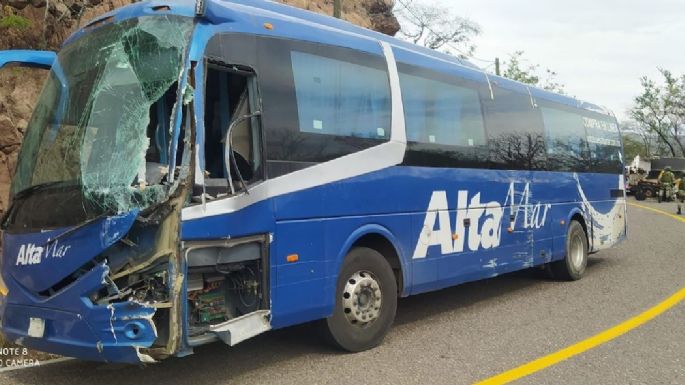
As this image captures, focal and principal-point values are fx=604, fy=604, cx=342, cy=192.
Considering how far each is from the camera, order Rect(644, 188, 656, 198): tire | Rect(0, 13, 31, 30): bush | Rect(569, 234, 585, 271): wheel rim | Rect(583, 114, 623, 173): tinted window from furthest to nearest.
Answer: Rect(644, 188, 656, 198): tire → Rect(0, 13, 31, 30): bush → Rect(583, 114, 623, 173): tinted window → Rect(569, 234, 585, 271): wheel rim

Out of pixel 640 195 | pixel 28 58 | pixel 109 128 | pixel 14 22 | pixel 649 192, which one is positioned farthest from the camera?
pixel 640 195

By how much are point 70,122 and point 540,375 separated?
14.8 feet

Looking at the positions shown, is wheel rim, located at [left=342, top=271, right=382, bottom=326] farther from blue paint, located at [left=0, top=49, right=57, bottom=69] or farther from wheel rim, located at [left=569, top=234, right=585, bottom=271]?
wheel rim, located at [left=569, top=234, right=585, bottom=271]

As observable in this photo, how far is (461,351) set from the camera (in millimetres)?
6109

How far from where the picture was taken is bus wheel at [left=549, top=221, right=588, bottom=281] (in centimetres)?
1052

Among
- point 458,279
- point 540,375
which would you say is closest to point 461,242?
point 458,279

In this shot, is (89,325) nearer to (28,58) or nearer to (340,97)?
(28,58)

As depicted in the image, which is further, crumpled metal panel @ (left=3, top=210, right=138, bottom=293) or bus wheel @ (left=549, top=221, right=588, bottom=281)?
bus wheel @ (left=549, top=221, right=588, bottom=281)

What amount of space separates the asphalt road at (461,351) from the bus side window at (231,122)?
1.87 meters

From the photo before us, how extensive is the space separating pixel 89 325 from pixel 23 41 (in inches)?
472

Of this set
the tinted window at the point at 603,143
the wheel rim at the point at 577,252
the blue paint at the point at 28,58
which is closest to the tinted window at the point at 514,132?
the wheel rim at the point at 577,252

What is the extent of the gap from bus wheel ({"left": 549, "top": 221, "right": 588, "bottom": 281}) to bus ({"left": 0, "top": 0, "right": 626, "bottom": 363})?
4.06 metres

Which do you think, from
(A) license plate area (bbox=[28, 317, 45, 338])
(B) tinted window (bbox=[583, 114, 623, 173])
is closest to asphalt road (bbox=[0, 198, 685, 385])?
(A) license plate area (bbox=[28, 317, 45, 338])

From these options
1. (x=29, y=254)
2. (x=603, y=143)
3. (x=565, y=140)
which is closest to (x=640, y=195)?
(x=603, y=143)
